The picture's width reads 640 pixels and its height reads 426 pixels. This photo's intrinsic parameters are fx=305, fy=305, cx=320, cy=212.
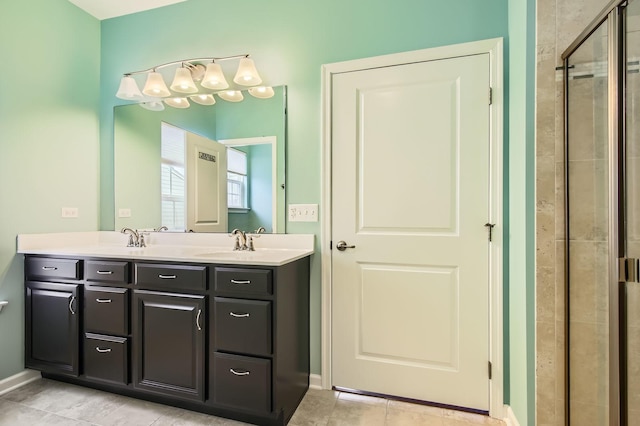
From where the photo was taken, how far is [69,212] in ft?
7.54

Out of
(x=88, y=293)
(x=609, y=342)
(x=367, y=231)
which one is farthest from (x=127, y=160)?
(x=609, y=342)

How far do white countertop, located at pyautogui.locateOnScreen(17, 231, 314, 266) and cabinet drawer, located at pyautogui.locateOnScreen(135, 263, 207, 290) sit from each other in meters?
0.05

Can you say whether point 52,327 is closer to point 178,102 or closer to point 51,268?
point 51,268

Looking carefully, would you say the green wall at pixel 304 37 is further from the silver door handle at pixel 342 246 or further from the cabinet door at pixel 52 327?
the cabinet door at pixel 52 327

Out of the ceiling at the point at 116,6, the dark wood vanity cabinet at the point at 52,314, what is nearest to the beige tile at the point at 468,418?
the dark wood vanity cabinet at the point at 52,314

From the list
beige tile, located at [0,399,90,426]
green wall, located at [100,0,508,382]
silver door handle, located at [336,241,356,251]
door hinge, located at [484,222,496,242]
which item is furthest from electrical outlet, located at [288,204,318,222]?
beige tile, located at [0,399,90,426]

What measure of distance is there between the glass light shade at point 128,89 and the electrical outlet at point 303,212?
1.51 meters

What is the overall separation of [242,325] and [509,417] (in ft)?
4.90

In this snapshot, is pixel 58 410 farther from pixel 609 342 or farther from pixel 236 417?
pixel 609 342

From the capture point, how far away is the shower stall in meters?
1.06

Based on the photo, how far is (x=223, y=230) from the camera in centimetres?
218

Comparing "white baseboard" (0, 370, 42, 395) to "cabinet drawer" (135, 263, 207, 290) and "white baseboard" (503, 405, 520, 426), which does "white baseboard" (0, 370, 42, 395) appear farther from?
"white baseboard" (503, 405, 520, 426)

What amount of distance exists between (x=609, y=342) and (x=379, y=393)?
1.19 m

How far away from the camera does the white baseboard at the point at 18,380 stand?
1.90 meters
